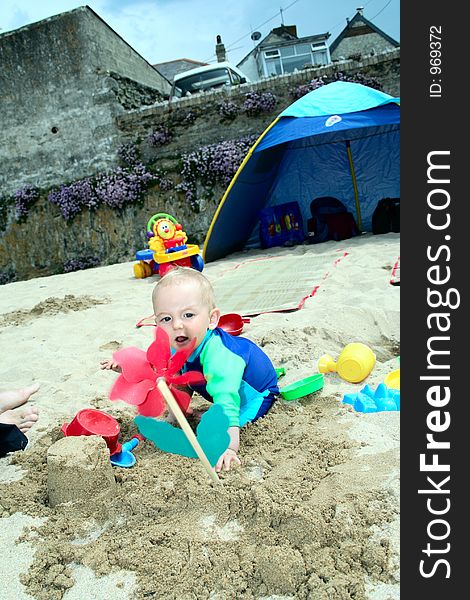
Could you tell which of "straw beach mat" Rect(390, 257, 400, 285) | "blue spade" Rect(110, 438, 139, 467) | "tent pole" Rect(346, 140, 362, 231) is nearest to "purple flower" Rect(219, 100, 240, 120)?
"tent pole" Rect(346, 140, 362, 231)

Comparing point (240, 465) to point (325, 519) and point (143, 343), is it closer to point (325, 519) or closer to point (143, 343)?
point (325, 519)

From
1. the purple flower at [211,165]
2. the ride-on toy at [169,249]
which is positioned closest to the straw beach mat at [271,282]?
the ride-on toy at [169,249]

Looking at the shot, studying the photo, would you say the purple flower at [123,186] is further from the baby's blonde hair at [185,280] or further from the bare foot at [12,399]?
the baby's blonde hair at [185,280]

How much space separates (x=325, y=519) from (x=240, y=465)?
1.31ft

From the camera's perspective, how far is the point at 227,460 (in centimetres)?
157

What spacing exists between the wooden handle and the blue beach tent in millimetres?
4998

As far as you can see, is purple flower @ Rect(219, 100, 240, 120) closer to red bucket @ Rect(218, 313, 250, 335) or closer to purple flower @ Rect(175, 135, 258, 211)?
purple flower @ Rect(175, 135, 258, 211)

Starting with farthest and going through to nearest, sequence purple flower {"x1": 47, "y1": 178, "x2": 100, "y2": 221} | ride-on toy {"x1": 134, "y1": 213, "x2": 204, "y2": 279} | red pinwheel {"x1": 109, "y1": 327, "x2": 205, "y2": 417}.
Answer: purple flower {"x1": 47, "y1": 178, "x2": 100, "y2": 221}
ride-on toy {"x1": 134, "y1": 213, "x2": 204, "y2": 279}
red pinwheel {"x1": 109, "y1": 327, "x2": 205, "y2": 417}

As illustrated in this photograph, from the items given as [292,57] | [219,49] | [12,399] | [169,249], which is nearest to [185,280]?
[12,399]

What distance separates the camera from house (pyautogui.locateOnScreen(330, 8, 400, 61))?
2383cm

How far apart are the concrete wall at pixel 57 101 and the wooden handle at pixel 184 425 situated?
872cm

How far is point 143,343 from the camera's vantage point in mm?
3109

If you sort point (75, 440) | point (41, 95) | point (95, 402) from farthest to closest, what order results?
point (41, 95) → point (95, 402) → point (75, 440)

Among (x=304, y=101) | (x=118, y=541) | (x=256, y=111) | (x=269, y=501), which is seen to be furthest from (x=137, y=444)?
(x=256, y=111)
